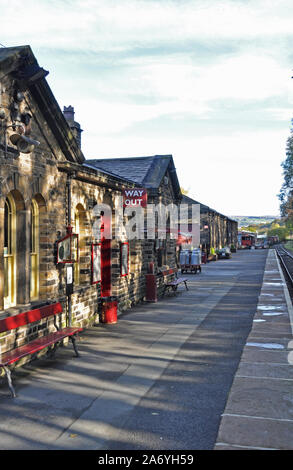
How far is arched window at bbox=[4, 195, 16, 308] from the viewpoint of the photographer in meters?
8.25

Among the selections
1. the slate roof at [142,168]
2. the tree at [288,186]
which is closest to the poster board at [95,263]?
the slate roof at [142,168]

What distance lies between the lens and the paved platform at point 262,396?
5.09 meters

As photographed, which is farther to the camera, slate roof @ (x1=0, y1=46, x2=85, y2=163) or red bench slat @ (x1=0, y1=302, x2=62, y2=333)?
slate roof @ (x1=0, y1=46, x2=85, y2=163)

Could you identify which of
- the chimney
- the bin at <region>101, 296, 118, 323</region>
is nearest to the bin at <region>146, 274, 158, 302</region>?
the bin at <region>101, 296, 118, 323</region>

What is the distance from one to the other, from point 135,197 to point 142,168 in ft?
14.4

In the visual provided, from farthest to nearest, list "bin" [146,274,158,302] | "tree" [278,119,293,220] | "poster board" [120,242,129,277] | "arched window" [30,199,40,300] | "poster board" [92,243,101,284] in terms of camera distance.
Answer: "tree" [278,119,293,220]
"bin" [146,274,158,302]
"poster board" [120,242,129,277]
"poster board" [92,243,101,284]
"arched window" [30,199,40,300]

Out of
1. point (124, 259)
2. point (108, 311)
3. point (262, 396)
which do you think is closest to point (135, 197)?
point (124, 259)

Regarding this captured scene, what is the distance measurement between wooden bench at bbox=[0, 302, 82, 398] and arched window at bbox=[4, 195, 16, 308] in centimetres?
50

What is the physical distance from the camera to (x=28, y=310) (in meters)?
8.31

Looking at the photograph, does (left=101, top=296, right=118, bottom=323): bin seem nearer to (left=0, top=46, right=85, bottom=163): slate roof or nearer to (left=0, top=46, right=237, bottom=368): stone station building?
(left=0, top=46, right=237, bottom=368): stone station building

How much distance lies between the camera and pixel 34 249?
9188mm

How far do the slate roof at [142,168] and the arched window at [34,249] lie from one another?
7.19 m
